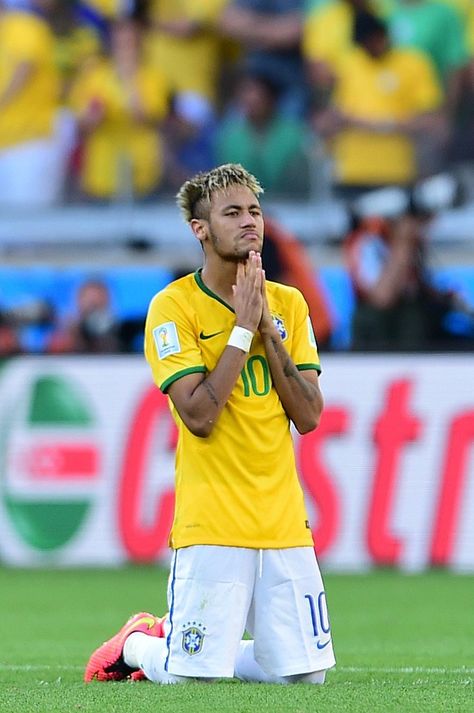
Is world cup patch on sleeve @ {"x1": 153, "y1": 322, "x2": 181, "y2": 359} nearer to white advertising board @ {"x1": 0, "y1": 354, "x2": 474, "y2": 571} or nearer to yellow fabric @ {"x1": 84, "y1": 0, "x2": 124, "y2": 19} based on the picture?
white advertising board @ {"x1": 0, "y1": 354, "x2": 474, "y2": 571}

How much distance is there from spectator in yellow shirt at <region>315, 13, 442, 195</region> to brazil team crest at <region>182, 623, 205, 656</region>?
944cm

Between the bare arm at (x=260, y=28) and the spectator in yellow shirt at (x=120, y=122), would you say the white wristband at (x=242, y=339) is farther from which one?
the bare arm at (x=260, y=28)

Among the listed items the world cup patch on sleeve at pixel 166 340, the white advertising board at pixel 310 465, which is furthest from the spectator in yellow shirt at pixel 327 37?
the world cup patch on sleeve at pixel 166 340

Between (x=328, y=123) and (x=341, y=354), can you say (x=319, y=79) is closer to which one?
(x=328, y=123)

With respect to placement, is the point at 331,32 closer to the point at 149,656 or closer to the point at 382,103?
the point at 382,103

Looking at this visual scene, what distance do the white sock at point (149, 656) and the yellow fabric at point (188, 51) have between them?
978 cm

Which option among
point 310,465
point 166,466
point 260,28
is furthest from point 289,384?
point 260,28

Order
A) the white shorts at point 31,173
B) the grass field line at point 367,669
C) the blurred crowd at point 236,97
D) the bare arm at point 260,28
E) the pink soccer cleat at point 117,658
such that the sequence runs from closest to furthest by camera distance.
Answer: the pink soccer cleat at point 117,658 → the grass field line at point 367,669 → the blurred crowd at point 236,97 → the white shorts at point 31,173 → the bare arm at point 260,28

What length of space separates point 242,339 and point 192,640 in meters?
1.09

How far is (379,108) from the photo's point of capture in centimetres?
1448

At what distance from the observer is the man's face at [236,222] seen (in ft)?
17.8

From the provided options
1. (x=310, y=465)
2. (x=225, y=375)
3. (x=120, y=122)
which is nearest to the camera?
(x=225, y=375)

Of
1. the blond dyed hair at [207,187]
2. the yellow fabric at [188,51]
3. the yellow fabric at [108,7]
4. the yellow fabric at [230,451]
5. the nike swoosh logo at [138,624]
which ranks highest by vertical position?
the yellow fabric at [108,7]

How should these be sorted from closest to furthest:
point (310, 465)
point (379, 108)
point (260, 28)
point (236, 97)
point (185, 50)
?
point (310, 465)
point (379, 108)
point (236, 97)
point (260, 28)
point (185, 50)
